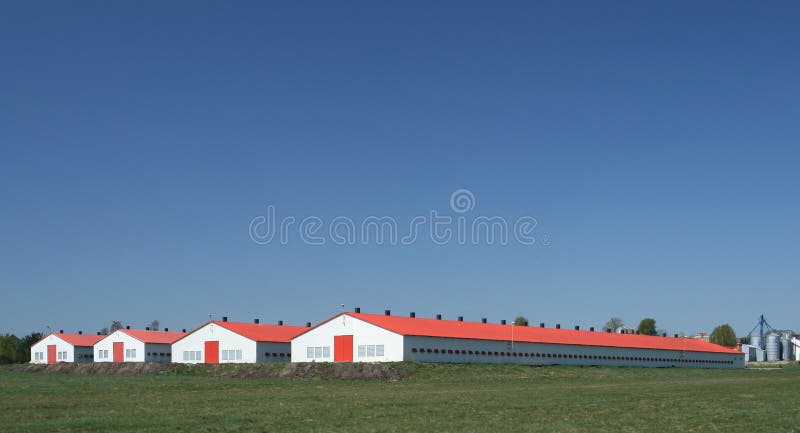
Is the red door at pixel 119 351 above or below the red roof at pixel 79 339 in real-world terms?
below

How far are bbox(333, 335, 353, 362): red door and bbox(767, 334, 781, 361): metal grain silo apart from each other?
418 ft

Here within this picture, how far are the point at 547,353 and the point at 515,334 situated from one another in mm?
3916

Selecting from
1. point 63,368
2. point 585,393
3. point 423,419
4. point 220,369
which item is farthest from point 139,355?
point 423,419

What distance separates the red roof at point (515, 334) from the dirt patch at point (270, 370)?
29.3ft

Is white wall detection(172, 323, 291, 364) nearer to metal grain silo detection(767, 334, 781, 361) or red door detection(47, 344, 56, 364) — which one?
red door detection(47, 344, 56, 364)

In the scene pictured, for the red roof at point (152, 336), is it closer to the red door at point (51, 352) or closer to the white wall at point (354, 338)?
the red door at point (51, 352)

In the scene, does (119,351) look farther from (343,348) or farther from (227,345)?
(343,348)

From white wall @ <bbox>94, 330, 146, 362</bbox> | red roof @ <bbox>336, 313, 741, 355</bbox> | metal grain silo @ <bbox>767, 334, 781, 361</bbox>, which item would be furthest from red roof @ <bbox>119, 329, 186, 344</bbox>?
metal grain silo @ <bbox>767, 334, 781, 361</bbox>

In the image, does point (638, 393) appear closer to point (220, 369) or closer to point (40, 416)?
point (40, 416)

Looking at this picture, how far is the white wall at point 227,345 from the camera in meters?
95.8

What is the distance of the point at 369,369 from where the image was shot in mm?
71750

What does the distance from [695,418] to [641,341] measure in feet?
290

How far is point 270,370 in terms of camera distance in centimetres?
7800

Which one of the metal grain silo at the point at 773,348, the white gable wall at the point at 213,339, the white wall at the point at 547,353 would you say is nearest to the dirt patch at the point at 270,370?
the white gable wall at the point at 213,339
